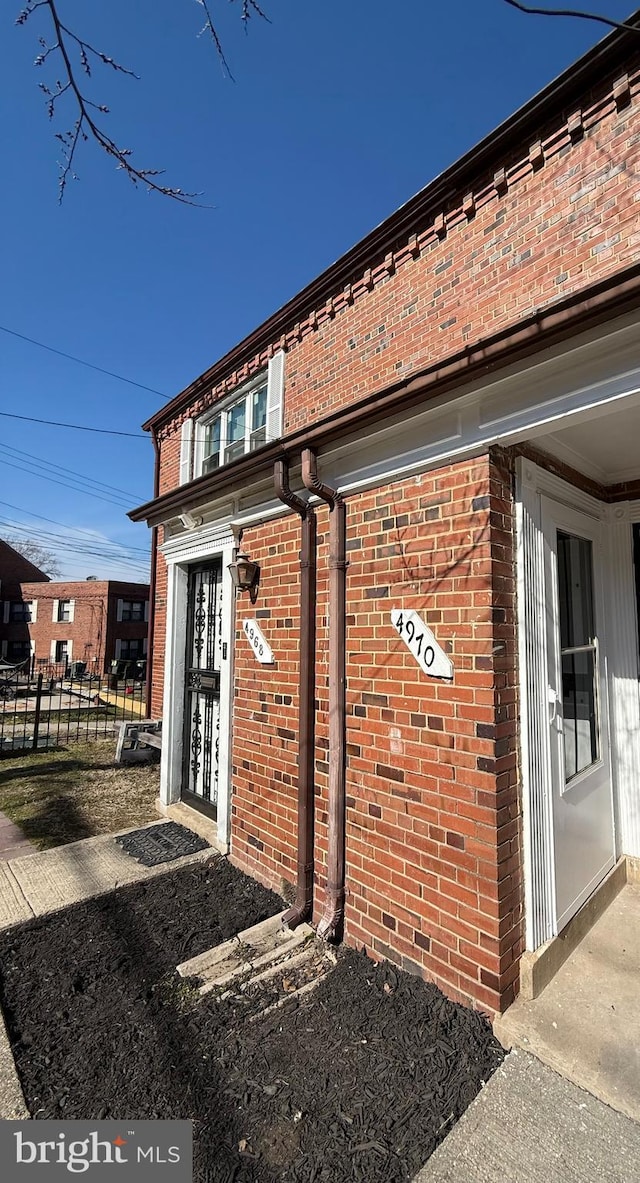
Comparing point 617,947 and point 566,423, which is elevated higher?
point 566,423

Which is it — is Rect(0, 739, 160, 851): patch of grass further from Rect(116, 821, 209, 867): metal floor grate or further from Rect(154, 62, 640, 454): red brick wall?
Rect(154, 62, 640, 454): red brick wall

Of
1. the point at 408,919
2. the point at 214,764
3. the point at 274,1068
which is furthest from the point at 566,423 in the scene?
the point at 214,764

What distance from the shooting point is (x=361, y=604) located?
9.60 ft

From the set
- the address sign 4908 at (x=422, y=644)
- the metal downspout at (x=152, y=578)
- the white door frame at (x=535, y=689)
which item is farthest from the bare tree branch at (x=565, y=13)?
the metal downspout at (x=152, y=578)

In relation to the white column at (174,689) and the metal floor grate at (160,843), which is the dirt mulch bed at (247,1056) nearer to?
the metal floor grate at (160,843)

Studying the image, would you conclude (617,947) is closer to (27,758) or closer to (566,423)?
(566,423)

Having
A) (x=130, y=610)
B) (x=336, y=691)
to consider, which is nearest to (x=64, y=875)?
(x=336, y=691)

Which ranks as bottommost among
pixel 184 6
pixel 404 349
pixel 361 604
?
pixel 361 604

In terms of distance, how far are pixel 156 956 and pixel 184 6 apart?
13.6ft

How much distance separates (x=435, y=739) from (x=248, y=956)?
1621 mm

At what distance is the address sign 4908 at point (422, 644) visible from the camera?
2.44 meters

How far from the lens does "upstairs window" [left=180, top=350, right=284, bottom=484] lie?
590 centimetres

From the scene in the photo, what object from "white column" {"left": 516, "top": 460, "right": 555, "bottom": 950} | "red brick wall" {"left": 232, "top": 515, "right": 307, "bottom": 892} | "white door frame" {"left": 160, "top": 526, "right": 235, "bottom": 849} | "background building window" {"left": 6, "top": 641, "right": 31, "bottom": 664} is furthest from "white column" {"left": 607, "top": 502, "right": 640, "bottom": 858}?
"background building window" {"left": 6, "top": 641, "right": 31, "bottom": 664}

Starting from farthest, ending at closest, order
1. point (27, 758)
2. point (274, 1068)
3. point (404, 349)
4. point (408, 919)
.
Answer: point (27, 758), point (404, 349), point (408, 919), point (274, 1068)
